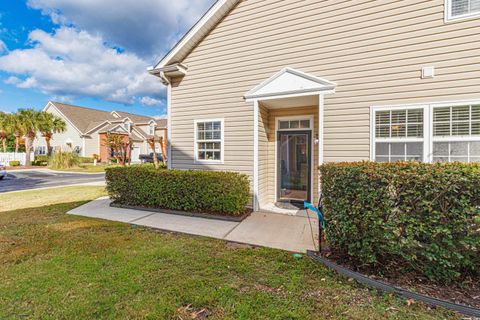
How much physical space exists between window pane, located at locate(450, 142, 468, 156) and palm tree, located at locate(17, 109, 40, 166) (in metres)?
32.3

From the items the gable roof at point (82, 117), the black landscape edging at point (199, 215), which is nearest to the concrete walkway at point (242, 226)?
the black landscape edging at point (199, 215)

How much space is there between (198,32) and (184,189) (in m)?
4.72

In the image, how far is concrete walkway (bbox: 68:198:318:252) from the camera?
4.21 meters

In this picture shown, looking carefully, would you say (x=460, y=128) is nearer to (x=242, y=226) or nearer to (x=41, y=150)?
(x=242, y=226)

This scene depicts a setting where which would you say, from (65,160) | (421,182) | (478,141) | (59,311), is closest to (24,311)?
(59,311)

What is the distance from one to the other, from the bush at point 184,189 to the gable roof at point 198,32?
12.0ft

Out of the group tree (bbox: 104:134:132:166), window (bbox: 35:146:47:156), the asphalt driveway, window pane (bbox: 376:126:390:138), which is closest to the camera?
window pane (bbox: 376:126:390:138)

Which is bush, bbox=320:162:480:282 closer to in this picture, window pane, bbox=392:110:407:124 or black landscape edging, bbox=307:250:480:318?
black landscape edging, bbox=307:250:480:318

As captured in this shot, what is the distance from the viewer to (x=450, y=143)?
4.60m

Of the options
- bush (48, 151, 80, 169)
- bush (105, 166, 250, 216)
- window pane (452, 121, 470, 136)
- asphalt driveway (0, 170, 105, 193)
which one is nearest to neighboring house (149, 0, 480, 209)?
window pane (452, 121, 470, 136)

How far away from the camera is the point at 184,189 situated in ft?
19.4

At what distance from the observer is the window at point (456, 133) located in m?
4.44

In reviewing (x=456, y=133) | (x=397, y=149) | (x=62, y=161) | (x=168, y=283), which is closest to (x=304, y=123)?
(x=397, y=149)

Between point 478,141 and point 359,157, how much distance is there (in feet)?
6.88
